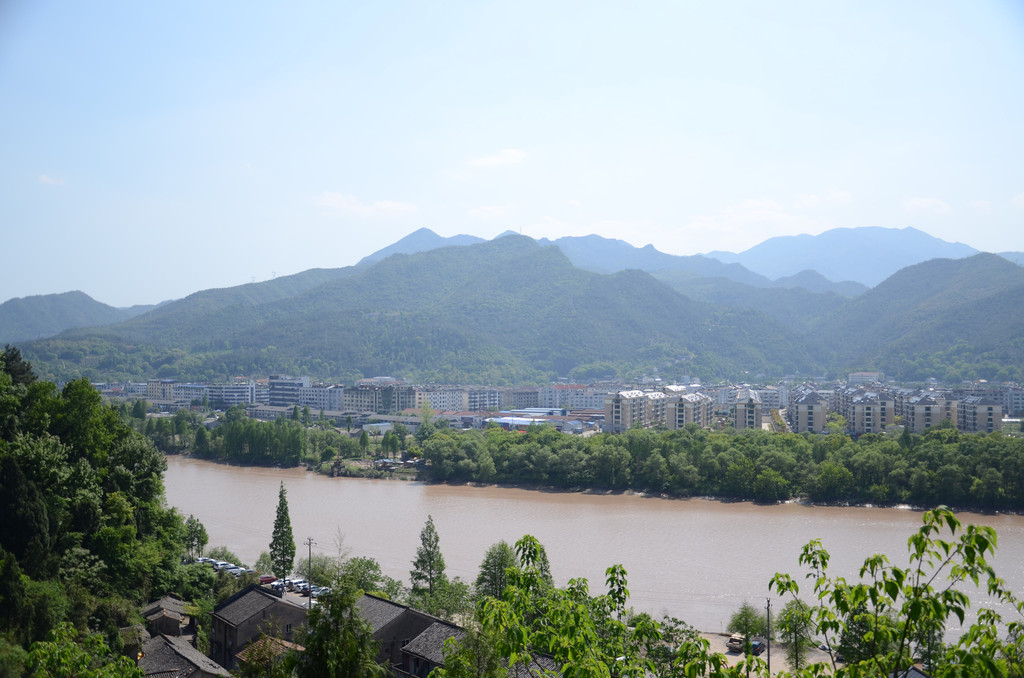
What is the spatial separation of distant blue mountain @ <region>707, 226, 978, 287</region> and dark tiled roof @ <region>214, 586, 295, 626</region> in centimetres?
11599

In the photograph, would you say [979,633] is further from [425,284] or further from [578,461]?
[425,284]

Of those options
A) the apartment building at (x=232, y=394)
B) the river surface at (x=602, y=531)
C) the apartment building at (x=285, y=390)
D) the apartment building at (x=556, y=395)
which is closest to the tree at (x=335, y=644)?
the river surface at (x=602, y=531)

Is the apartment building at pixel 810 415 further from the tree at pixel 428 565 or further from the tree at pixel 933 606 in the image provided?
the tree at pixel 933 606

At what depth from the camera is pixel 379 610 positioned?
589 cm

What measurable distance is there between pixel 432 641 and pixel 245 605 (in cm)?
194

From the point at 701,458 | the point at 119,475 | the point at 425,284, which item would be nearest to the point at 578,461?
the point at 701,458

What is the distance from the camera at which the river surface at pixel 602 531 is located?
29.0ft

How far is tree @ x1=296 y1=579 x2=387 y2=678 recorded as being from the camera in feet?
6.70

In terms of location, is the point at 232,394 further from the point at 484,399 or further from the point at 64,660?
the point at 64,660

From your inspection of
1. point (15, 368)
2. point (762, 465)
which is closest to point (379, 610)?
point (15, 368)

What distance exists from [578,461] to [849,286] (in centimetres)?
7638

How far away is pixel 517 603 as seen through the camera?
1.86m

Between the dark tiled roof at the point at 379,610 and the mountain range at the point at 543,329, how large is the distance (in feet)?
118

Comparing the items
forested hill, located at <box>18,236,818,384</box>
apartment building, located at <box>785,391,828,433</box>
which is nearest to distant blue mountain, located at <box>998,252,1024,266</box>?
forested hill, located at <box>18,236,818,384</box>
